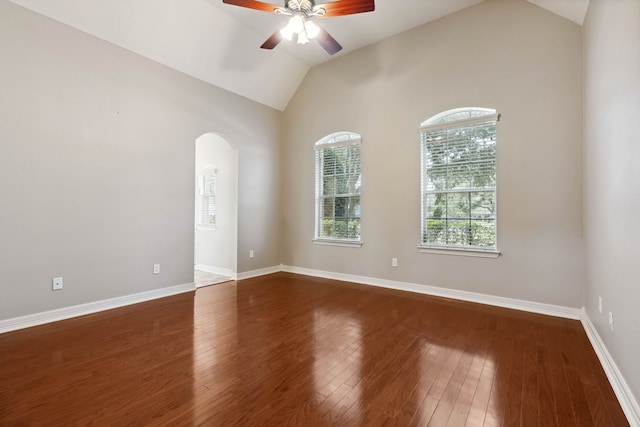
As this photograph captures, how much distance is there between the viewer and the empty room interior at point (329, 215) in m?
1.87

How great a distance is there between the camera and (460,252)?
3908mm

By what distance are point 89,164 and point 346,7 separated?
332cm

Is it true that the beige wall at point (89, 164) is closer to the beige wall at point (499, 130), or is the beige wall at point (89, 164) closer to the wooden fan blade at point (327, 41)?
the wooden fan blade at point (327, 41)

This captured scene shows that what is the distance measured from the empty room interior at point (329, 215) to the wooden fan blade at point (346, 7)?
0.06ft

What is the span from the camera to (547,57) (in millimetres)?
3359

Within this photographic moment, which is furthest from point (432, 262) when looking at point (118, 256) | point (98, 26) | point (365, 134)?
point (98, 26)

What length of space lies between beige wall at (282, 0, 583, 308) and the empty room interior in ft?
0.08

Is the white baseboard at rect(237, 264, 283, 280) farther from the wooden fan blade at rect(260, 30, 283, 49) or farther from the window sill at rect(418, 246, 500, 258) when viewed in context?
the wooden fan blade at rect(260, 30, 283, 49)

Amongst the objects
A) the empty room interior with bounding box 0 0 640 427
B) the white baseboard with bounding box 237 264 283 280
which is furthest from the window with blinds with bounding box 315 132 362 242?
the white baseboard with bounding box 237 264 283 280

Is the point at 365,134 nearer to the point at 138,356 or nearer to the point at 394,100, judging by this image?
the point at 394,100

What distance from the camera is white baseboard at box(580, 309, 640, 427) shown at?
162 cm

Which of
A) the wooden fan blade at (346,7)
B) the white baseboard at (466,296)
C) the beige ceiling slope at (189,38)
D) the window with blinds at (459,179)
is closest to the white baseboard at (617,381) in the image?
the white baseboard at (466,296)

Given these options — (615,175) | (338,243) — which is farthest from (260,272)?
(615,175)

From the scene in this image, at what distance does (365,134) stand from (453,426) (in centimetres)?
406
